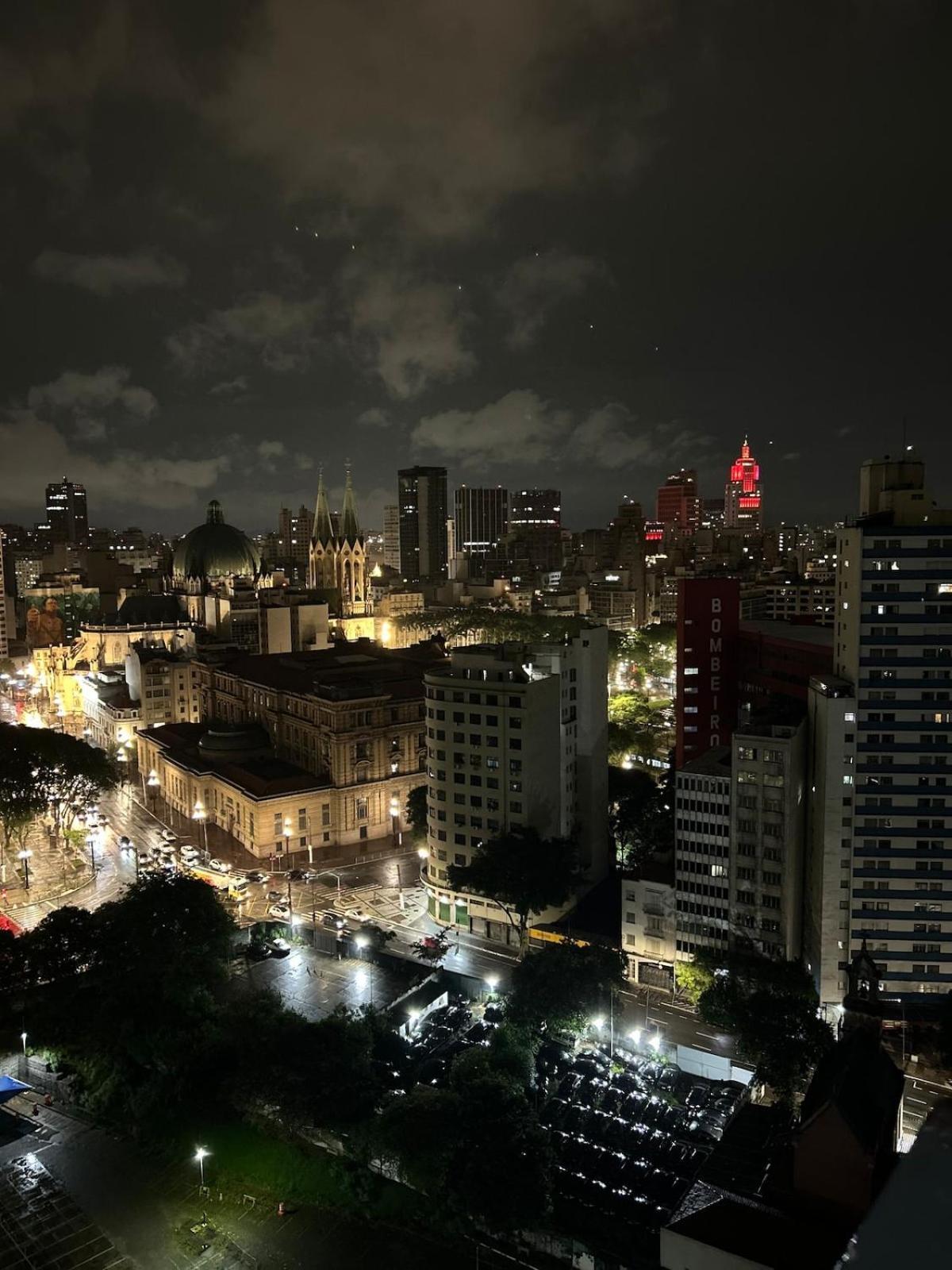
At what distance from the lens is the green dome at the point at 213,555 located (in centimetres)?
13350

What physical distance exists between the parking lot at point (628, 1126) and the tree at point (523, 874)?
36.6 ft

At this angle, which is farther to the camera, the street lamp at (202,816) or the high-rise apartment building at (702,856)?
the street lamp at (202,816)

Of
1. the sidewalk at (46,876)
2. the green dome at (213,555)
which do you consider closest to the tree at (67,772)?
the sidewalk at (46,876)

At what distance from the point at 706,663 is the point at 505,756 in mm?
26302

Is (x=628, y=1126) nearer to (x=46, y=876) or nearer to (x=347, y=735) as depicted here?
(x=347, y=735)

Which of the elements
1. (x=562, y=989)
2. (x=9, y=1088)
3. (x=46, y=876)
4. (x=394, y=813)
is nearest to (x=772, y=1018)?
(x=562, y=989)

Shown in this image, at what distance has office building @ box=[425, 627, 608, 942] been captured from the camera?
Answer: 57875mm

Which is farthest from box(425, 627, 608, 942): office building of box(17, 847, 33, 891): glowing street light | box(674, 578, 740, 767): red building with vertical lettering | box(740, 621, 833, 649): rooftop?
box(17, 847, 33, 891): glowing street light

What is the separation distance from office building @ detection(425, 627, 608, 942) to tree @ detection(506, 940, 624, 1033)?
1345 cm

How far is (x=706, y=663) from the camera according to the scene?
76.6 metres

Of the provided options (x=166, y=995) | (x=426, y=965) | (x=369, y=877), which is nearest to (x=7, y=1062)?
(x=166, y=995)

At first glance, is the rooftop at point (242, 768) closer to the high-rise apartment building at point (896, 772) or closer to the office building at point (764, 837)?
the office building at point (764, 837)

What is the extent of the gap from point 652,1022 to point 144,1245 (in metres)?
26.2

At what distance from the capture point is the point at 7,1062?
147 feet
